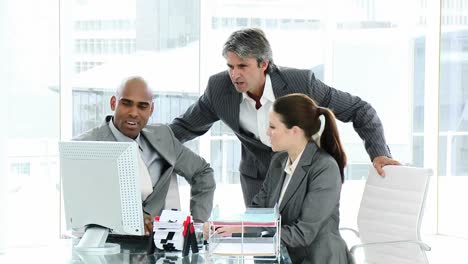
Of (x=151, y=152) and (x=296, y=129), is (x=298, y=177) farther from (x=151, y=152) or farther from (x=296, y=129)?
(x=151, y=152)

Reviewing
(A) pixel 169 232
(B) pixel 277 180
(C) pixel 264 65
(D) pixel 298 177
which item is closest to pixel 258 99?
(C) pixel 264 65

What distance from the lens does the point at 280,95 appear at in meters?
3.94

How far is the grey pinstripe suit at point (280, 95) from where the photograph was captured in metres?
3.99

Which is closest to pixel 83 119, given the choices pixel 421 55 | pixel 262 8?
pixel 262 8

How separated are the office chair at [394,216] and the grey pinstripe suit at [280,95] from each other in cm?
21

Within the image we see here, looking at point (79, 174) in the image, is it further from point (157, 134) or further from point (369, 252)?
point (369, 252)

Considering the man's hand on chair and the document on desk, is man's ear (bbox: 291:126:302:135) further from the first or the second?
the document on desk

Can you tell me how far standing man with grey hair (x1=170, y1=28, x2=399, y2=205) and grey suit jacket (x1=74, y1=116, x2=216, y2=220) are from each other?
222 millimetres

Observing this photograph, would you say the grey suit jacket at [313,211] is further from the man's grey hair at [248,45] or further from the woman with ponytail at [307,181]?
the man's grey hair at [248,45]

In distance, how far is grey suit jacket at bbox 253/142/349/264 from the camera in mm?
3383

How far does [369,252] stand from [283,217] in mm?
593

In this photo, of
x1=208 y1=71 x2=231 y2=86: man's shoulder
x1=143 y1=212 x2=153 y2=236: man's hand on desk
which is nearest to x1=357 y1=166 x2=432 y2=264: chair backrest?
x1=208 y1=71 x2=231 y2=86: man's shoulder

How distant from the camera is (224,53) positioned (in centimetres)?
385

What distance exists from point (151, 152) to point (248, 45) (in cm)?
62
